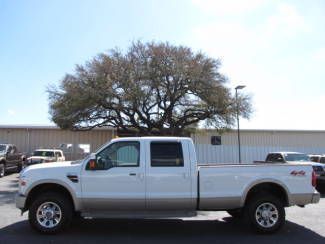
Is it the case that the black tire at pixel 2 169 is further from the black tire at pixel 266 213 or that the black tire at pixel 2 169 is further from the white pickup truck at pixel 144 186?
the black tire at pixel 266 213

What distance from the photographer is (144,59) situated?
28.0 meters

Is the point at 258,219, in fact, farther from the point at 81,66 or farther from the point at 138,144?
the point at 81,66

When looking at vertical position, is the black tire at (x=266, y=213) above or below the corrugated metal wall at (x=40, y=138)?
below

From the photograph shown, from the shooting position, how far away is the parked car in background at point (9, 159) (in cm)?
2403

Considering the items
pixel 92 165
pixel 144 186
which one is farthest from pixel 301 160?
pixel 92 165

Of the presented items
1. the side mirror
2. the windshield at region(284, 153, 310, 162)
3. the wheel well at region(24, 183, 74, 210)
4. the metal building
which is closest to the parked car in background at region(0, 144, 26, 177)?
the metal building

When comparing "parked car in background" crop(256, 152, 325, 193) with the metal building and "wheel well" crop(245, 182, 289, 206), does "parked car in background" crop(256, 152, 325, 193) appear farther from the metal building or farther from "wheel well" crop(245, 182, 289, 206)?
the metal building

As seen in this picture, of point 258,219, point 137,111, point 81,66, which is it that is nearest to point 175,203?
point 258,219

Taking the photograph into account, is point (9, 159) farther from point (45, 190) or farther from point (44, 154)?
point (45, 190)

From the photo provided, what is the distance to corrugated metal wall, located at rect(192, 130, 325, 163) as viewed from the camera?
34.2 meters

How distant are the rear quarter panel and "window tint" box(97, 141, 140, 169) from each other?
1436 millimetres

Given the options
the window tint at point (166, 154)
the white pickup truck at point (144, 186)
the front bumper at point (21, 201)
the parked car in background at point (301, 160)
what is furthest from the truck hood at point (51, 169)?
the parked car in background at point (301, 160)

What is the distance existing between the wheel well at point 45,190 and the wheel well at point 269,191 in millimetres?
3897

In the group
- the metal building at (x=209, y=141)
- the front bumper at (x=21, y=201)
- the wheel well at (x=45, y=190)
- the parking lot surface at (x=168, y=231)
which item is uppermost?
the metal building at (x=209, y=141)
